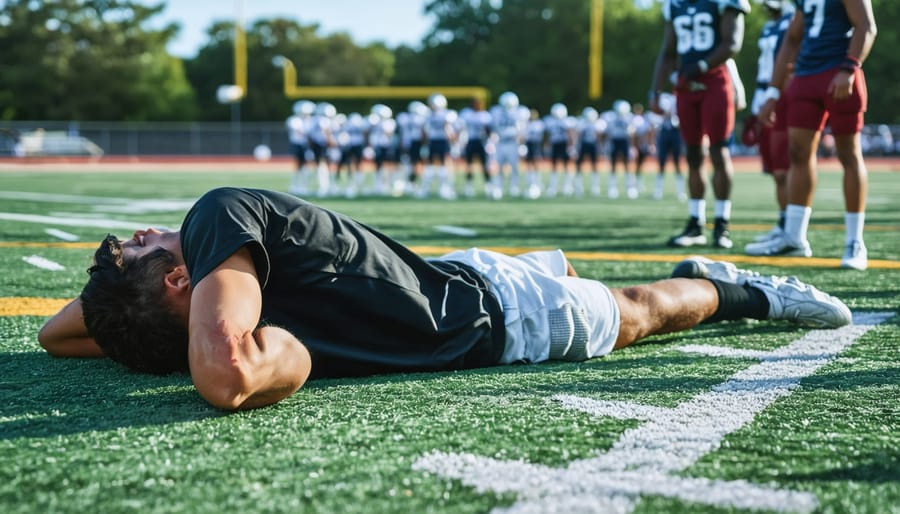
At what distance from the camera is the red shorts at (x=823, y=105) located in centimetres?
510

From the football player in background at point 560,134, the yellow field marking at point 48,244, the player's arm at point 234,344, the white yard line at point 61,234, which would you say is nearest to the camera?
the player's arm at point 234,344

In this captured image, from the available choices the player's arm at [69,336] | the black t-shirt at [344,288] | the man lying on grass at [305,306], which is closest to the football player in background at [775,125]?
the man lying on grass at [305,306]

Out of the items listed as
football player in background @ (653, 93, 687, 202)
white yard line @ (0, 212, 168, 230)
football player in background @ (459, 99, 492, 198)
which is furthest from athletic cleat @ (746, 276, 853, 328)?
football player in background @ (459, 99, 492, 198)

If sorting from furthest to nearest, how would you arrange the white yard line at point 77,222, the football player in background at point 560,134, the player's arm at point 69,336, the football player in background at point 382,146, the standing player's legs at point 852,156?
the football player in background at point 560,134 < the football player in background at point 382,146 < the white yard line at point 77,222 < the standing player's legs at point 852,156 < the player's arm at point 69,336

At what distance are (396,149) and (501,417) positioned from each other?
61.7 ft

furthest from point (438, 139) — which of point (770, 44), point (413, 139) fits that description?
point (770, 44)

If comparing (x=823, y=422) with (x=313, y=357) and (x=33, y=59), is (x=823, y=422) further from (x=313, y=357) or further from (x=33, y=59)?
(x=33, y=59)

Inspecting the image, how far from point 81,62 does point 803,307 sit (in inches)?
1973

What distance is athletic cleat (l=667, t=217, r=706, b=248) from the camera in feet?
20.9

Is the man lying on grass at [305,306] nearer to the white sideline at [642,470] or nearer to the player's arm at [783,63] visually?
the white sideline at [642,470]

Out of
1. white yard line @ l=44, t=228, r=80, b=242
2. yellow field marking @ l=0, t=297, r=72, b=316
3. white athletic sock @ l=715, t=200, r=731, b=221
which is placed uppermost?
white athletic sock @ l=715, t=200, r=731, b=221

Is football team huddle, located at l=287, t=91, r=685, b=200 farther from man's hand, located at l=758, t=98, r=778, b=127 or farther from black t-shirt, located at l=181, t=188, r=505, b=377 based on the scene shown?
black t-shirt, located at l=181, t=188, r=505, b=377

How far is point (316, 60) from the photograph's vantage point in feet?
201

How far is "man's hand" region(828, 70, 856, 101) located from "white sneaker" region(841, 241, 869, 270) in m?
0.80
